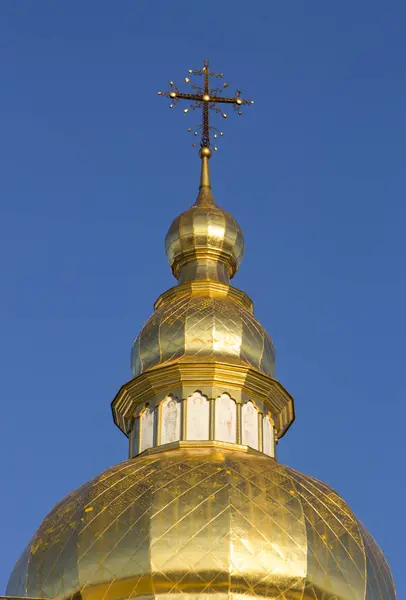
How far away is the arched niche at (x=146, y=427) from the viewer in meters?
31.7

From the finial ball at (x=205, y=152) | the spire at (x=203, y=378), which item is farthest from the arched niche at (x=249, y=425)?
the finial ball at (x=205, y=152)

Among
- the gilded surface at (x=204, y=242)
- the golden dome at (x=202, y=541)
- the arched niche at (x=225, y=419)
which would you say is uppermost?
the gilded surface at (x=204, y=242)

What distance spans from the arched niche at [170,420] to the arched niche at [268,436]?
1.95m

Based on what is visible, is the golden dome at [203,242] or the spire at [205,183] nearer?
the golden dome at [203,242]

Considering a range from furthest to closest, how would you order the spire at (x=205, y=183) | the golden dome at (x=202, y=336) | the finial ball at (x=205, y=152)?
the finial ball at (x=205, y=152) < the spire at (x=205, y=183) < the golden dome at (x=202, y=336)

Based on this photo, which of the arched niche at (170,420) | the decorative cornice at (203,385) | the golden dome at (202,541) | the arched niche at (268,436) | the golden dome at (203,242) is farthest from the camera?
the golden dome at (203,242)

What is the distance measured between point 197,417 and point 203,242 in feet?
17.5

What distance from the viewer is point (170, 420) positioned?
31.5 metres

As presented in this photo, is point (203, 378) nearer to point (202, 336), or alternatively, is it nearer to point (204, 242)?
point (202, 336)

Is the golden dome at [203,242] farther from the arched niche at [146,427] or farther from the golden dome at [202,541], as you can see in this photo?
the golden dome at [202,541]

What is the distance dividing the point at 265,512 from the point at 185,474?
1764 mm

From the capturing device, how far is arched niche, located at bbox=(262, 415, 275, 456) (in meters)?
32.0

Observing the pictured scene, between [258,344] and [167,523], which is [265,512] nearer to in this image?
[167,523]

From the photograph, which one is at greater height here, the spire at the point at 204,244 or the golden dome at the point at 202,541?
the spire at the point at 204,244
